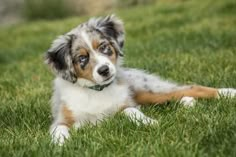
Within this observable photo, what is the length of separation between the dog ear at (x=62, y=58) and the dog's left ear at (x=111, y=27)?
1.06 ft

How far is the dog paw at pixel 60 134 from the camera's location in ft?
12.8

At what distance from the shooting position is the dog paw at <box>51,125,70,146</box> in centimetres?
390

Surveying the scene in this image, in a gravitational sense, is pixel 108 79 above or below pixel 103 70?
below

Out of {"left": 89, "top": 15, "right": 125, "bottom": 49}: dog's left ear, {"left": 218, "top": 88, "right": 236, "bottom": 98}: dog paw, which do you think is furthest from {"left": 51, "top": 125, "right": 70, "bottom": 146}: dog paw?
{"left": 218, "top": 88, "right": 236, "bottom": 98}: dog paw

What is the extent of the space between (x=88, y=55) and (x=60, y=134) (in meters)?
0.77

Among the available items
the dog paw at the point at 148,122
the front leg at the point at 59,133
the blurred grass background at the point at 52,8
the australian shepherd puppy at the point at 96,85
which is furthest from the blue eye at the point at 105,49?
the blurred grass background at the point at 52,8

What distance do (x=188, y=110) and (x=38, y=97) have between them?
2015 mm

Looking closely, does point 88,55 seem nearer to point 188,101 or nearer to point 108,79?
point 108,79

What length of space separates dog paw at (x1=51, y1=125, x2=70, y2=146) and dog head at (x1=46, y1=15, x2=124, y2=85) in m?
0.49

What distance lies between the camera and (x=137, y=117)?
4312 millimetres

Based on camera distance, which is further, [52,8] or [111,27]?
[52,8]

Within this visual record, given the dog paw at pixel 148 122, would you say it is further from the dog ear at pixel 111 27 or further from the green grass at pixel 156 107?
the dog ear at pixel 111 27

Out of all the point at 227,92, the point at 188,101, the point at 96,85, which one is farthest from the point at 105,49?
the point at 227,92

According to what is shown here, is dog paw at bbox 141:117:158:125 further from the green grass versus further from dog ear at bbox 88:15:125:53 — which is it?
dog ear at bbox 88:15:125:53
